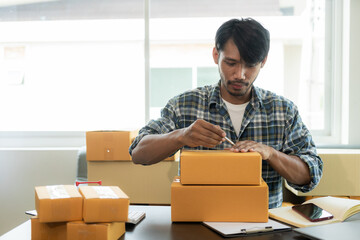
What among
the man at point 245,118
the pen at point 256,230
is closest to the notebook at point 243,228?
the pen at point 256,230

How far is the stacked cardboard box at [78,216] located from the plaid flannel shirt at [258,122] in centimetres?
69

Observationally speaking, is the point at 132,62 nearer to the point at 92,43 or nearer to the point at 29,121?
the point at 92,43

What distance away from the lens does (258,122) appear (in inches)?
68.0

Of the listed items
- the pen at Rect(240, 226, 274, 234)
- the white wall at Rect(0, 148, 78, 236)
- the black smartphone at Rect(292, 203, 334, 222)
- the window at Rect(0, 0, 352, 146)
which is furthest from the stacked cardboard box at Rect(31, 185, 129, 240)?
the window at Rect(0, 0, 352, 146)

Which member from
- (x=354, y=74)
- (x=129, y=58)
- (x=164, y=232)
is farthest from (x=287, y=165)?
(x=129, y=58)

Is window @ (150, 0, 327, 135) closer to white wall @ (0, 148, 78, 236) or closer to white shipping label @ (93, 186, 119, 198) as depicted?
white wall @ (0, 148, 78, 236)

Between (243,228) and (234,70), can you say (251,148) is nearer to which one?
(243,228)

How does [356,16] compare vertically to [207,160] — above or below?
above

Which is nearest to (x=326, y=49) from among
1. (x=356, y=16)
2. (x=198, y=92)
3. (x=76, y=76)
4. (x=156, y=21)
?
(x=356, y=16)

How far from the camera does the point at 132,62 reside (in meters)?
3.19

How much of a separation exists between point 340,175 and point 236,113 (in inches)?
38.8

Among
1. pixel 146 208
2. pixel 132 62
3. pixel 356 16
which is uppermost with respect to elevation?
pixel 356 16

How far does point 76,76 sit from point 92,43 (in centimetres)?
31

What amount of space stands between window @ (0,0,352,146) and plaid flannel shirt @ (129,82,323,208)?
4.50ft
